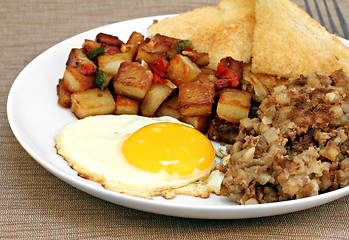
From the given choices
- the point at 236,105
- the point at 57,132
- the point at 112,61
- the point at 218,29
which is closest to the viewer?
the point at 236,105

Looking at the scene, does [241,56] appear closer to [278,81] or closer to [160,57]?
[278,81]

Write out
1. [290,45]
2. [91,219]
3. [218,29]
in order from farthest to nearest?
[218,29] → [290,45] → [91,219]

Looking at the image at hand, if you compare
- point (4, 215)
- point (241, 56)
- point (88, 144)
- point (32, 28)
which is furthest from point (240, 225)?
point (32, 28)

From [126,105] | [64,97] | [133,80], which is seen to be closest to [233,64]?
[133,80]

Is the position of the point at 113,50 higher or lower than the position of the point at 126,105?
higher

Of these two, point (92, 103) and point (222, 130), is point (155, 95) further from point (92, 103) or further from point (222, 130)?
point (222, 130)

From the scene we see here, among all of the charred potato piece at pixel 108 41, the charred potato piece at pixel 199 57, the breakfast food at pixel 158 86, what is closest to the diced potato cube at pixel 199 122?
the breakfast food at pixel 158 86

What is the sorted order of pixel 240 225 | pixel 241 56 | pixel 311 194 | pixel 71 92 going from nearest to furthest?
pixel 311 194
pixel 240 225
pixel 71 92
pixel 241 56
